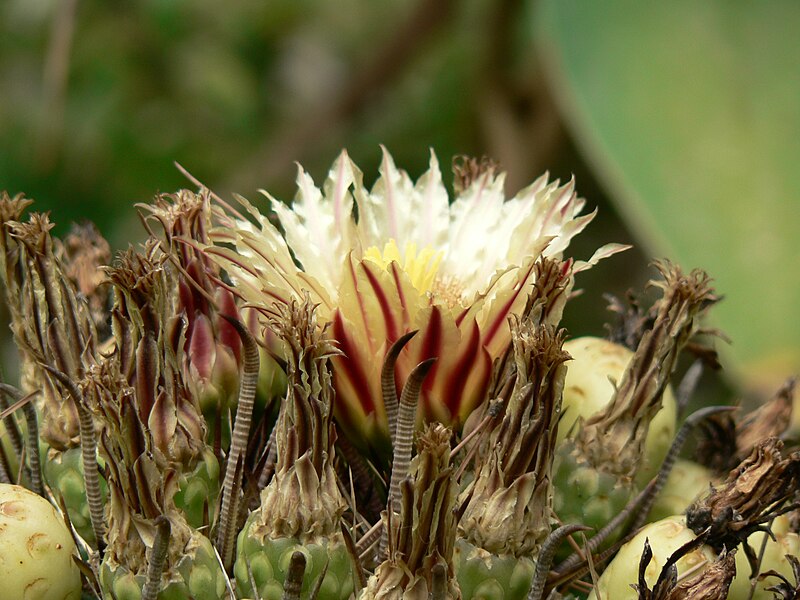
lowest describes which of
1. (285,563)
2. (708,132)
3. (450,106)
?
(285,563)

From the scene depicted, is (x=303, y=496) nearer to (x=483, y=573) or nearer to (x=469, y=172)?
(x=483, y=573)

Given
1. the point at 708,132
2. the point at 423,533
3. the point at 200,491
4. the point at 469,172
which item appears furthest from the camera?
the point at 708,132

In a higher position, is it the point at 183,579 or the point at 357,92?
the point at 357,92

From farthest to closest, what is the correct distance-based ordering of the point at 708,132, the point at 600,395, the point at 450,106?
the point at 450,106
the point at 708,132
the point at 600,395

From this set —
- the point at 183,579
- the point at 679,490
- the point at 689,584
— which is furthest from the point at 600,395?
the point at 183,579

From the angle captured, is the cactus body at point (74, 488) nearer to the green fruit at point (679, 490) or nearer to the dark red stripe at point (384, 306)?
the dark red stripe at point (384, 306)

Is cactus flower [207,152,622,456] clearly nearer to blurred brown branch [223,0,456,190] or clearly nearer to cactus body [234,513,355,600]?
cactus body [234,513,355,600]
